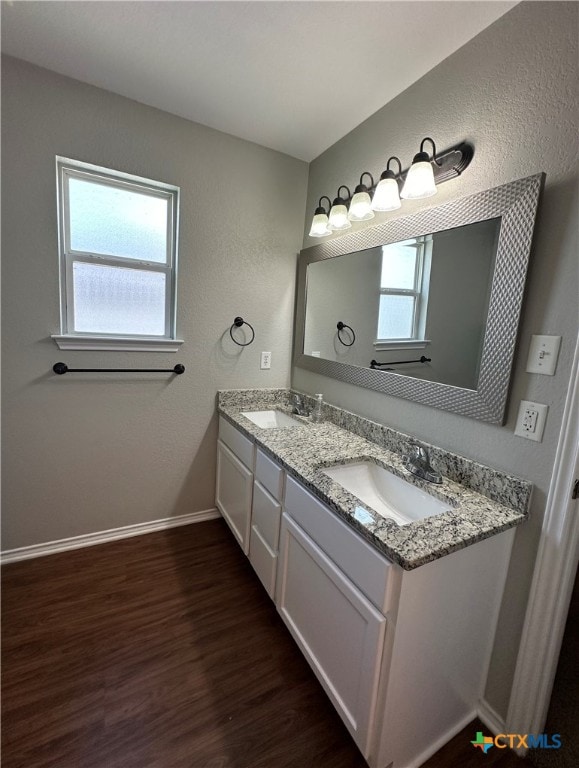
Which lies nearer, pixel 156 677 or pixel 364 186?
pixel 156 677

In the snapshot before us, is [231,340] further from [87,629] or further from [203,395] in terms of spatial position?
[87,629]

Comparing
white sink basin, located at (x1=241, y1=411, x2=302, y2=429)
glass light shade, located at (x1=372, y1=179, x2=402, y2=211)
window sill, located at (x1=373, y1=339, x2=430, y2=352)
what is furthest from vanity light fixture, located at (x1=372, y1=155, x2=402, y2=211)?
white sink basin, located at (x1=241, y1=411, x2=302, y2=429)

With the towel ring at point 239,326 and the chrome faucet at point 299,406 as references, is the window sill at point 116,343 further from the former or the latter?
the chrome faucet at point 299,406

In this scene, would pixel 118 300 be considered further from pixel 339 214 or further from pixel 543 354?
pixel 543 354

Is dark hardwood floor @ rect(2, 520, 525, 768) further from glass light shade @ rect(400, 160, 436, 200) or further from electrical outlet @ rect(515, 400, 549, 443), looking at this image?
glass light shade @ rect(400, 160, 436, 200)

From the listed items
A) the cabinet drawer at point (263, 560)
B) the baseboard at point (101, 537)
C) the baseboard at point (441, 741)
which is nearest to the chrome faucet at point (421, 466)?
the cabinet drawer at point (263, 560)

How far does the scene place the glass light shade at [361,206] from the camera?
166 cm

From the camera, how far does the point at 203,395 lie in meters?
2.27

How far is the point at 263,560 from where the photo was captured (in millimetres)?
Answer: 1686

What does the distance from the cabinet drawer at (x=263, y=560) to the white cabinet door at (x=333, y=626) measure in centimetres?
8

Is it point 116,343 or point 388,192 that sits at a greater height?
point 388,192

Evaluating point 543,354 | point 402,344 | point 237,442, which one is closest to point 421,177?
point 402,344

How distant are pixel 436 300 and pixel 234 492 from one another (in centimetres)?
150

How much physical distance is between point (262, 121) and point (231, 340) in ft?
4.13
